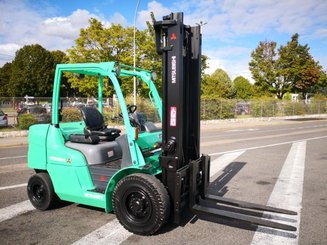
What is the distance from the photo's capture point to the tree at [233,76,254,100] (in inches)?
2766

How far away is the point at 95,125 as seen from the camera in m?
5.37

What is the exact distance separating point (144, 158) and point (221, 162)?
5321 mm

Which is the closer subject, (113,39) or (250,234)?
(250,234)

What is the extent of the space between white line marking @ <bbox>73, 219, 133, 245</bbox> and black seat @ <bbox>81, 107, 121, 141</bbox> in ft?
4.95

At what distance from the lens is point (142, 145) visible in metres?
4.72

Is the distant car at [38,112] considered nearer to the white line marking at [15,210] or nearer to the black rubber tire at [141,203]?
the white line marking at [15,210]

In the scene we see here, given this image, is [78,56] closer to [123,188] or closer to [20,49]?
[123,188]

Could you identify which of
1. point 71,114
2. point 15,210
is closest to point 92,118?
point 15,210

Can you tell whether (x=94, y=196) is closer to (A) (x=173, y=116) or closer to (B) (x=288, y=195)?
(A) (x=173, y=116)

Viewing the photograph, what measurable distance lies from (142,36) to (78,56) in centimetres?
639

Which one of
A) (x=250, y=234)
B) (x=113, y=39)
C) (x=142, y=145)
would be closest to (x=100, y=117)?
(x=142, y=145)

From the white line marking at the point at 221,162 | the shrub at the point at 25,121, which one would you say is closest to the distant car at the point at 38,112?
the shrub at the point at 25,121

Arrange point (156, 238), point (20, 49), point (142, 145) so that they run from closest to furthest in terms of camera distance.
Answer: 1. point (156, 238)
2. point (142, 145)
3. point (20, 49)

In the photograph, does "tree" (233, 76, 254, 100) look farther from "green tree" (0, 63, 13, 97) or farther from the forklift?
the forklift
